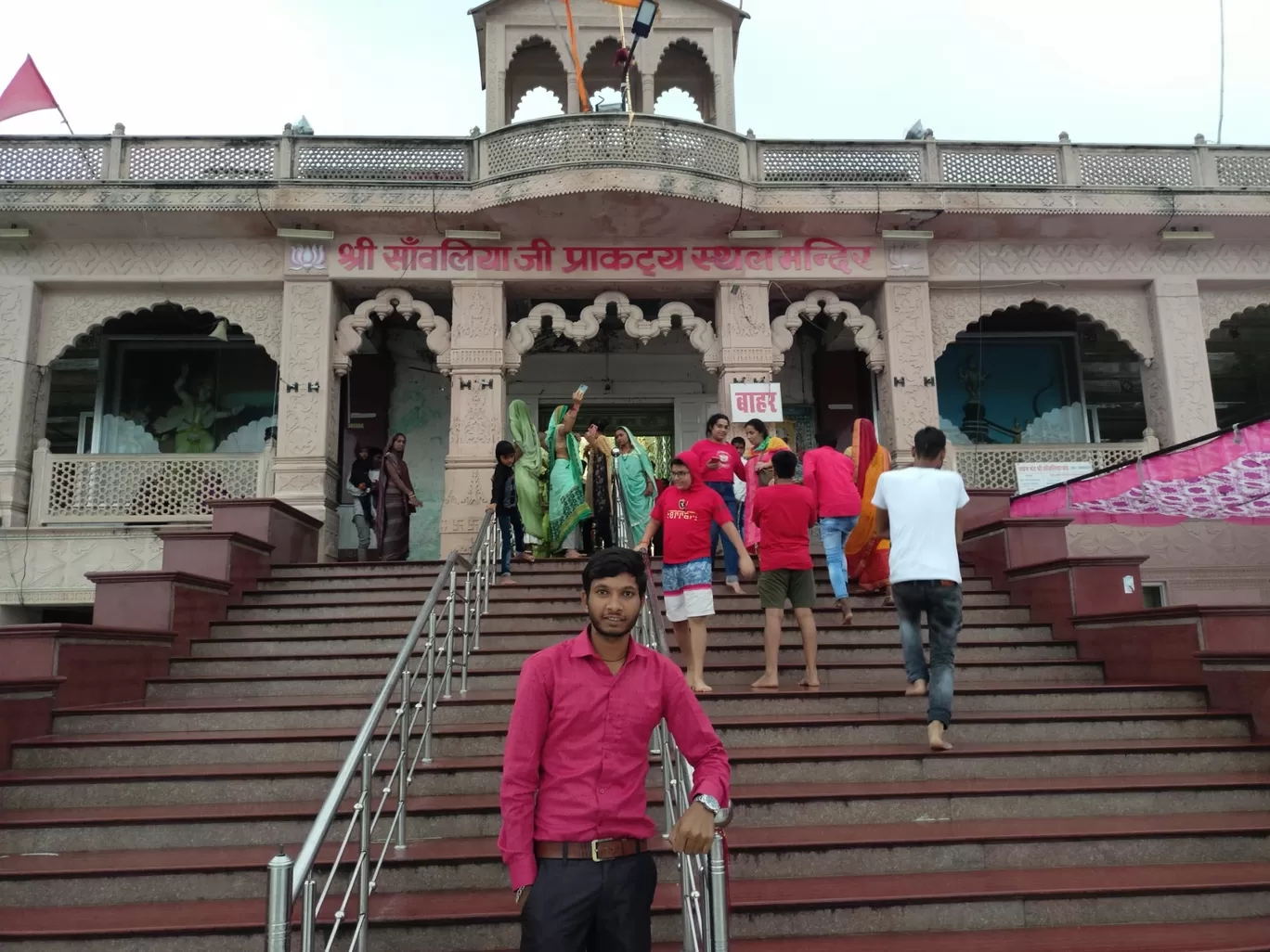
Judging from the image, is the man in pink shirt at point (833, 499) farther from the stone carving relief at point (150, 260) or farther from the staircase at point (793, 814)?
the stone carving relief at point (150, 260)

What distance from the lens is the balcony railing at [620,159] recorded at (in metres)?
11.3

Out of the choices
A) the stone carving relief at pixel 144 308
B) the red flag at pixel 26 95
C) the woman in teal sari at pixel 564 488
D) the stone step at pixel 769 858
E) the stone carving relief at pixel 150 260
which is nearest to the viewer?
the stone step at pixel 769 858

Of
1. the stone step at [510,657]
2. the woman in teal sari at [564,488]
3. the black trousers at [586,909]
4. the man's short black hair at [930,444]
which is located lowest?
the black trousers at [586,909]

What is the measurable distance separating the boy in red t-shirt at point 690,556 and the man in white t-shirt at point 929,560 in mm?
1066

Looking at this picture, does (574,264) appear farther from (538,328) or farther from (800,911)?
(800,911)

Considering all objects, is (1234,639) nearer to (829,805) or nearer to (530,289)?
(829,805)

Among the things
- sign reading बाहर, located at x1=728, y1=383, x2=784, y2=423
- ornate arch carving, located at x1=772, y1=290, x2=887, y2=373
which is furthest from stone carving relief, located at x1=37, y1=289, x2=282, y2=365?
ornate arch carving, located at x1=772, y1=290, x2=887, y2=373

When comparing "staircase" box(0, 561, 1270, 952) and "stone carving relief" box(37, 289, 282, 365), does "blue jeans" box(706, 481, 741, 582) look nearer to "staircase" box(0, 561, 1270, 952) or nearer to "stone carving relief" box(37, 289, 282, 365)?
"staircase" box(0, 561, 1270, 952)

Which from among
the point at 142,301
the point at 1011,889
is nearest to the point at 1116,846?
the point at 1011,889

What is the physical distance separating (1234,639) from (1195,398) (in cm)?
672

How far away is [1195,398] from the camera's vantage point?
11875 mm

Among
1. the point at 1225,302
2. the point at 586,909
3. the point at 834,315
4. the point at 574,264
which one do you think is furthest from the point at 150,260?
the point at 1225,302

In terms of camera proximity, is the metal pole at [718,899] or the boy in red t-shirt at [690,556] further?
the boy in red t-shirt at [690,556]

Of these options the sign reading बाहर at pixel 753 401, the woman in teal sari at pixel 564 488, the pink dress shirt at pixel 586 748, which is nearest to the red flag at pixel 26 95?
the woman in teal sari at pixel 564 488
